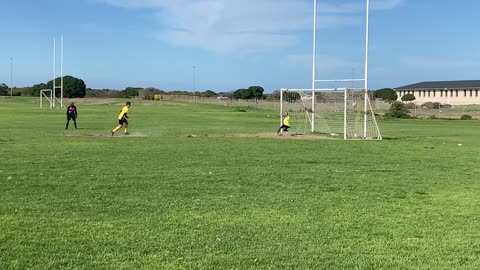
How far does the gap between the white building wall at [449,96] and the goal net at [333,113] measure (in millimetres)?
98802

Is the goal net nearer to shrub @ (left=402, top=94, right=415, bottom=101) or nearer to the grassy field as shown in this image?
the grassy field

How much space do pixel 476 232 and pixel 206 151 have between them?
43.1ft

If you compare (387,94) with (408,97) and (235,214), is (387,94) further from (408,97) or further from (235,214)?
(235,214)

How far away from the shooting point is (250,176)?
13.5m

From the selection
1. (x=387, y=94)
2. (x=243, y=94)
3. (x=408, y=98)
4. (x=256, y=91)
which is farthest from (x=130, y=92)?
(x=408, y=98)

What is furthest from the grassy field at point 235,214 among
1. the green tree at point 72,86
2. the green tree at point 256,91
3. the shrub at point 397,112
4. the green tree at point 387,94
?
the green tree at point 387,94

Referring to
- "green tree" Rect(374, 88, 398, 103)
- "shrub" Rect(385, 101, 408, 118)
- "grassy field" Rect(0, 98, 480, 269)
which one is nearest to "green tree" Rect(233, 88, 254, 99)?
"green tree" Rect(374, 88, 398, 103)

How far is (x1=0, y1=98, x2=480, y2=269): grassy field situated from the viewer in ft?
21.2

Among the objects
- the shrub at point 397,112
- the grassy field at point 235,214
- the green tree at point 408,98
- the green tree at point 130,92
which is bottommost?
the grassy field at point 235,214

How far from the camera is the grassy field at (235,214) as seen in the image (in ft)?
21.2

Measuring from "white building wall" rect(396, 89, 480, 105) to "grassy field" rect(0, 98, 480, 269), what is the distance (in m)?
122

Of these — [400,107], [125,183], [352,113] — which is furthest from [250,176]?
[400,107]

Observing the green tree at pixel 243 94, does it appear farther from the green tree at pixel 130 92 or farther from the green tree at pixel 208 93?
the green tree at pixel 130 92

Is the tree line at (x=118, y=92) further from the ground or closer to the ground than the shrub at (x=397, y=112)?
further from the ground
